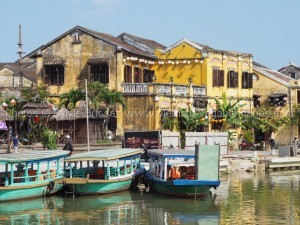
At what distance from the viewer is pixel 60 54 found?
161 feet

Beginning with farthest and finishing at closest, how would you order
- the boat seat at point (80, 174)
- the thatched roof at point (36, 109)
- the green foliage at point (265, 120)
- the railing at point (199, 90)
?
the green foliage at point (265, 120)
the railing at point (199, 90)
the thatched roof at point (36, 109)
the boat seat at point (80, 174)

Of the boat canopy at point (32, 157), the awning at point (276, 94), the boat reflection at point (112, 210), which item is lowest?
the boat reflection at point (112, 210)

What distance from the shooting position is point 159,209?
2678 cm

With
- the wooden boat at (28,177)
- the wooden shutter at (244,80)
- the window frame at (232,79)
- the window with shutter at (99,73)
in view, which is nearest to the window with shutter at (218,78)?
the window frame at (232,79)

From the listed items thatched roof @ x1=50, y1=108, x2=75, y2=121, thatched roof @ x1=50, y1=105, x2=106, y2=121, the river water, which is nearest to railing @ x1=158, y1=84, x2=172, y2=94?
thatched roof @ x1=50, y1=105, x2=106, y2=121

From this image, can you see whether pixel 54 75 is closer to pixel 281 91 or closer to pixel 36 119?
pixel 36 119

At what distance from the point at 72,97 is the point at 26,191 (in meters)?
17.0

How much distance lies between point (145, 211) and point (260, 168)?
17348mm

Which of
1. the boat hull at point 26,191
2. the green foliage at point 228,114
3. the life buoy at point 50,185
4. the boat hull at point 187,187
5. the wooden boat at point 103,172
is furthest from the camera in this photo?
the green foliage at point 228,114

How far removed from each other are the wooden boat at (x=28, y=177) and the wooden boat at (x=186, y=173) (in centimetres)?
409

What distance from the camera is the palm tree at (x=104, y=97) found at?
1751 inches

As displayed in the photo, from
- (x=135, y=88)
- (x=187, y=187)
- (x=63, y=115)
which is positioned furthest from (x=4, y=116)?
(x=187, y=187)

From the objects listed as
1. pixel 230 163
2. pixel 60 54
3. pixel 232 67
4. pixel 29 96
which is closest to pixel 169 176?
pixel 230 163

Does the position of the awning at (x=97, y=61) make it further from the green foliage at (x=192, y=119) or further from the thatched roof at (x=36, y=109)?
the thatched roof at (x=36, y=109)
